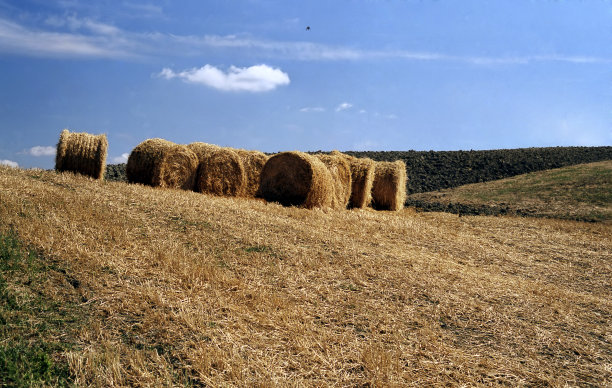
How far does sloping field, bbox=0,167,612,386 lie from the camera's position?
16.8ft

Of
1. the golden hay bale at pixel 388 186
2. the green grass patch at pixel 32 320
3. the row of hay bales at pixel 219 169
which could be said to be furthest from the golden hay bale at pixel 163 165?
the golden hay bale at pixel 388 186

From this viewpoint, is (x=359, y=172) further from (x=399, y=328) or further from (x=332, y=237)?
(x=399, y=328)

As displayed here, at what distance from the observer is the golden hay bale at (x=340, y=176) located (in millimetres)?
15891

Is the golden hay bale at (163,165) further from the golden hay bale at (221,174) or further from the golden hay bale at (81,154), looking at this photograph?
the golden hay bale at (81,154)

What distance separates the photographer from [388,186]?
18.4 metres

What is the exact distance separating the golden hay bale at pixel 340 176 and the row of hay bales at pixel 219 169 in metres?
0.03

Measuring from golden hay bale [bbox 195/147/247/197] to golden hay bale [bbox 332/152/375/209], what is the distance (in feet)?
13.6

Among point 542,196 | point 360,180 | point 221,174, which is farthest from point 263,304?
point 542,196

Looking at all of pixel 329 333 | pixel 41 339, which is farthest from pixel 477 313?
pixel 41 339

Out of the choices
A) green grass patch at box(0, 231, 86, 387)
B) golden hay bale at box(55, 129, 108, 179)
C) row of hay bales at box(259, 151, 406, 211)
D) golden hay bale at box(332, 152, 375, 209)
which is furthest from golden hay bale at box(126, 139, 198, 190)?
green grass patch at box(0, 231, 86, 387)

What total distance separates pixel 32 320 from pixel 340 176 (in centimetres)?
1180

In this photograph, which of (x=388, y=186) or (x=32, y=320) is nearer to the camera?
(x=32, y=320)

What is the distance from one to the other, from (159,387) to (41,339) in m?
1.78

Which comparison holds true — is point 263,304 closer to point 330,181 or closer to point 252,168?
point 330,181
